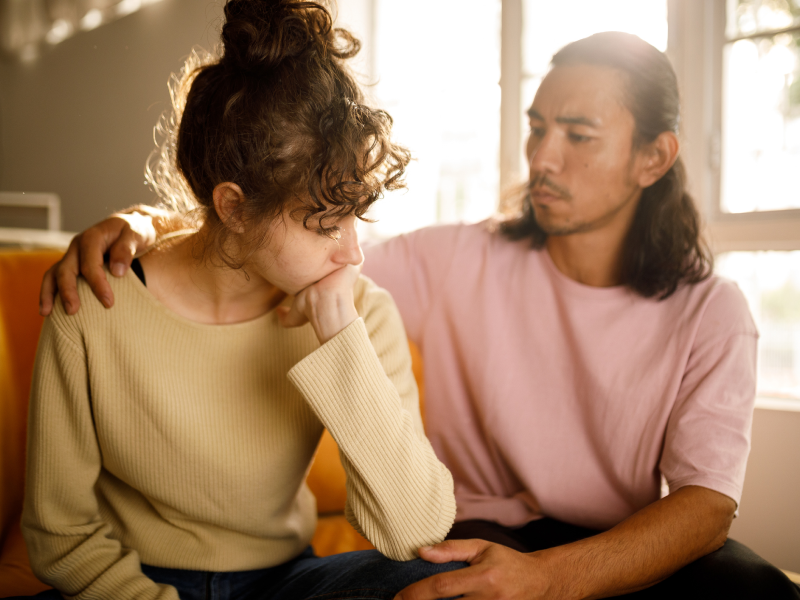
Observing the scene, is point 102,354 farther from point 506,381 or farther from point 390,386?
point 506,381

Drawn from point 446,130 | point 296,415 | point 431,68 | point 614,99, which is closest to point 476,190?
point 446,130

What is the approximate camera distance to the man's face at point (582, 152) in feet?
4.17

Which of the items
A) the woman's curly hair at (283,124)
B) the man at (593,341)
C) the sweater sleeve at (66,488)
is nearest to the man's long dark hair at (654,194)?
the man at (593,341)

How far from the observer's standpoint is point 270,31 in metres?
0.81

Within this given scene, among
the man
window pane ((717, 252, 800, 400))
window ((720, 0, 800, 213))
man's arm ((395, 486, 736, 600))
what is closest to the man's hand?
man's arm ((395, 486, 736, 600))

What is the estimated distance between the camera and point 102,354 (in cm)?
89

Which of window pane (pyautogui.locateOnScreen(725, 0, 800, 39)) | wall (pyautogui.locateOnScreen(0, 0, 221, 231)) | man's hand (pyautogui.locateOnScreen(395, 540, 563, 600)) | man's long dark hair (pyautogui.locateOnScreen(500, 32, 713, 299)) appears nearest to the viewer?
man's hand (pyautogui.locateOnScreen(395, 540, 563, 600))

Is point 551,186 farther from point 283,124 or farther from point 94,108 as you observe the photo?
point 94,108

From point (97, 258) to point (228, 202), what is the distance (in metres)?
0.23

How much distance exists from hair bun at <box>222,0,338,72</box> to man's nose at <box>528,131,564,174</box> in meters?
0.59

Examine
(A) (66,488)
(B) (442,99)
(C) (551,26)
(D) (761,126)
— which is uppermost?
(C) (551,26)

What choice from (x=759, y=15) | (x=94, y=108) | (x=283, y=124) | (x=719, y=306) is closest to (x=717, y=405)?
(x=719, y=306)

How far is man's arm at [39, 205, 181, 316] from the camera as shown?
89cm

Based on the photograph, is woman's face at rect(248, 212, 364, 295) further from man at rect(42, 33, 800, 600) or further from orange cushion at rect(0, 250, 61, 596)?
orange cushion at rect(0, 250, 61, 596)
